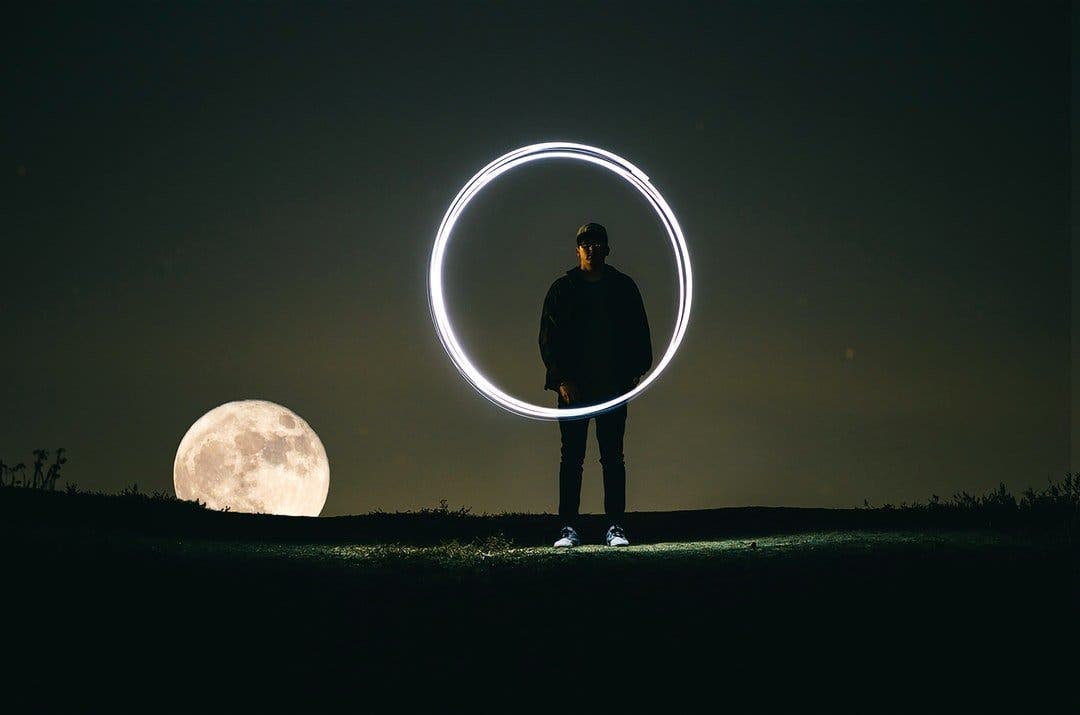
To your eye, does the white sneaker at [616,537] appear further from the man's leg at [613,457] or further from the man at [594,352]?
the man's leg at [613,457]

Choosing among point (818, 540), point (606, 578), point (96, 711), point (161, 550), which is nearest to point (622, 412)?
point (818, 540)

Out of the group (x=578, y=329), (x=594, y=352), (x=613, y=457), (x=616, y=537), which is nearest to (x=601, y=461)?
(x=613, y=457)

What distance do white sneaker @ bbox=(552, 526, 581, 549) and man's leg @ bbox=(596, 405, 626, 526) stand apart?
347 millimetres

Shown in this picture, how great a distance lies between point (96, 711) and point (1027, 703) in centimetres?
408

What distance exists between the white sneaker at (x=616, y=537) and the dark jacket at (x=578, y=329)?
115 cm

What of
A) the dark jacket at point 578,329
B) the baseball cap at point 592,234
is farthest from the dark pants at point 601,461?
the baseball cap at point 592,234

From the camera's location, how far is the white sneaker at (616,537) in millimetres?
9016

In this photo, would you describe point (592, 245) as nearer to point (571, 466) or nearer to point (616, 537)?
point (571, 466)

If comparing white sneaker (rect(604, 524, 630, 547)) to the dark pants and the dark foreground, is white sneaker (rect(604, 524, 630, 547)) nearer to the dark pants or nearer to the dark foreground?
the dark pants

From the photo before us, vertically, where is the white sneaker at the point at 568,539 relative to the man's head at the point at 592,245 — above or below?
below

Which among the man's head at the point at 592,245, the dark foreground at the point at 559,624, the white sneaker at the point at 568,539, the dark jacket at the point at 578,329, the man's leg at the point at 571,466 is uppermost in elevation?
the man's head at the point at 592,245

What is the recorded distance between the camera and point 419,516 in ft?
40.2

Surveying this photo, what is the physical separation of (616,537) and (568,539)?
0.40 metres

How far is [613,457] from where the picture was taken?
9.15 metres
